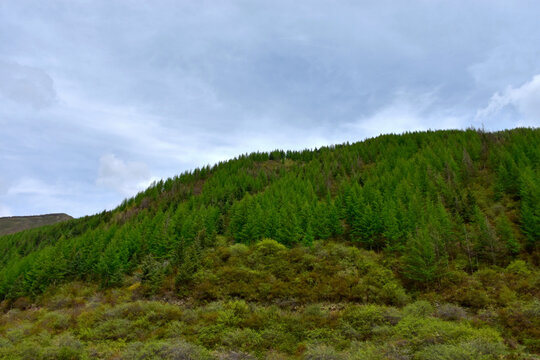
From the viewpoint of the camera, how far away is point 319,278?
34719mm

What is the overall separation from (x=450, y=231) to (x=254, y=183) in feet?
210

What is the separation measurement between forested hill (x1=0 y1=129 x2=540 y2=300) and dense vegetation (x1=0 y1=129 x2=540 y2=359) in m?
0.31

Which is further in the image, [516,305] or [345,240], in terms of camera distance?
[345,240]

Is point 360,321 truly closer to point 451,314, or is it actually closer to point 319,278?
point 451,314

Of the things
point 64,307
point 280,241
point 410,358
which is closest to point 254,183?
point 280,241

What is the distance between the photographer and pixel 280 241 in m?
49.5

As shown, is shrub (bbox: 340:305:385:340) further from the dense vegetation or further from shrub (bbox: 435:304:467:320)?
shrub (bbox: 435:304:467:320)

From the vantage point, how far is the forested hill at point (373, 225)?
3719 centimetres

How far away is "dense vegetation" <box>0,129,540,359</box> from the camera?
19297 millimetres

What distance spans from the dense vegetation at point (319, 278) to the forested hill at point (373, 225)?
31 cm

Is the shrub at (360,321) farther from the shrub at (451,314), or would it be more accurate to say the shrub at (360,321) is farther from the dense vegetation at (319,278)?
the shrub at (451,314)

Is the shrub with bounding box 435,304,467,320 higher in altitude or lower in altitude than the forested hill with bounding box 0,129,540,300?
lower

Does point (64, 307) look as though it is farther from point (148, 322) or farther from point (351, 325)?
point (351, 325)

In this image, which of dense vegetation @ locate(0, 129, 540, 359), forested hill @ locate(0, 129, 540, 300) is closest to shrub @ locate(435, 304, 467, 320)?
dense vegetation @ locate(0, 129, 540, 359)
